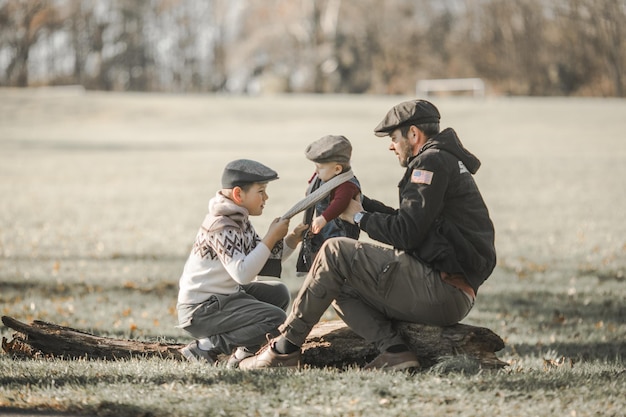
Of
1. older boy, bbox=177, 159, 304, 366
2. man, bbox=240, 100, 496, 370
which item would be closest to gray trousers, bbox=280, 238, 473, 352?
man, bbox=240, 100, 496, 370

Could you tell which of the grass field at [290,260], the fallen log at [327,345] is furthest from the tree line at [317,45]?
the fallen log at [327,345]

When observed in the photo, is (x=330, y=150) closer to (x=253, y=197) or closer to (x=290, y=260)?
(x=253, y=197)

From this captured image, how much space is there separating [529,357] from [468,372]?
2.57m

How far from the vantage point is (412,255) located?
487 centimetres

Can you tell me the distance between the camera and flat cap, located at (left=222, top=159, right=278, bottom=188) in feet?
17.3

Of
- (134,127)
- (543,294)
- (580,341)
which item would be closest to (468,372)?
(580,341)

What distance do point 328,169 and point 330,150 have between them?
14 cm

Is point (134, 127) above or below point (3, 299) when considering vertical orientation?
above

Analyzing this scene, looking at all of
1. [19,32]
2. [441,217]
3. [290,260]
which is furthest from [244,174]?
[19,32]

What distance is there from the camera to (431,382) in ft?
14.9

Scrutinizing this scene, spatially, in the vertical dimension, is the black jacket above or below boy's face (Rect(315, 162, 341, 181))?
below

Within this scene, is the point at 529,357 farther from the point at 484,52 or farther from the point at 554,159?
the point at 484,52

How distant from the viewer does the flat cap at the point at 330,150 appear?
500cm

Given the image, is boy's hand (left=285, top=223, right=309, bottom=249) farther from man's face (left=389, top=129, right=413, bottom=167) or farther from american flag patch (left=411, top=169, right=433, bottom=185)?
american flag patch (left=411, top=169, right=433, bottom=185)
